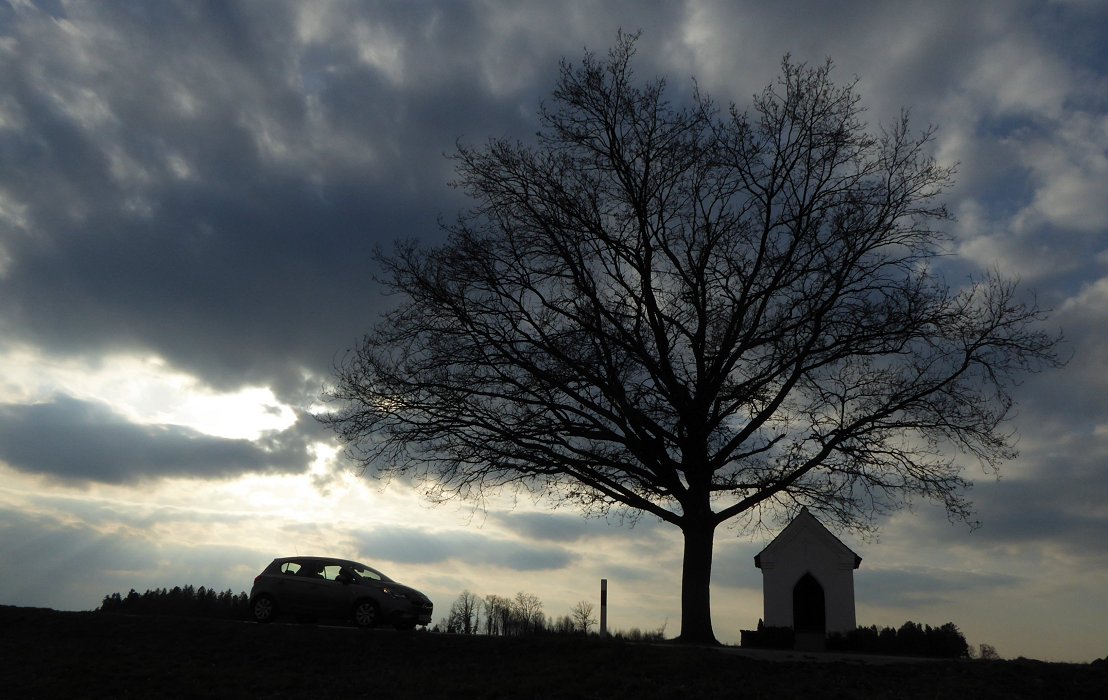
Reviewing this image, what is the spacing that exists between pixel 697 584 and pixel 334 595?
931 centimetres

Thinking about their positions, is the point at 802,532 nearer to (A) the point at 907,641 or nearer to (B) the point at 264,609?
(A) the point at 907,641

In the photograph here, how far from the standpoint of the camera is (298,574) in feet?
75.3

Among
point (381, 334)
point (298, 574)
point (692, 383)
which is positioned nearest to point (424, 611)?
point (298, 574)

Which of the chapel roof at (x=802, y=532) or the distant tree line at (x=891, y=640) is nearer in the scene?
the distant tree line at (x=891, y=640)

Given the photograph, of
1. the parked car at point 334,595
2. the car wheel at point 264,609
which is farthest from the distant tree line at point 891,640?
the car wheel at point 264,609

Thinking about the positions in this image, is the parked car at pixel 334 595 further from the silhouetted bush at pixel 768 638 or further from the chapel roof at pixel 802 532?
the chapel roof at pixel 802 532

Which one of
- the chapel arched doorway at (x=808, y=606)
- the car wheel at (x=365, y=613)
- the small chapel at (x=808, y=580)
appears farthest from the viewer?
the chapel arched doorway at (x=808, y=606)

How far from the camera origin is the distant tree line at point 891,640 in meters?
25.7

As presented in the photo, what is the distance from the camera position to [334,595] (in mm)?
22500

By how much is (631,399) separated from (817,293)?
5.13 m

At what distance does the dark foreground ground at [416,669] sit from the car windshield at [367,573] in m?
2.16

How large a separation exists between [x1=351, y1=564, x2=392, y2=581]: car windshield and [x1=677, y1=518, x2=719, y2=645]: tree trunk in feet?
25.8

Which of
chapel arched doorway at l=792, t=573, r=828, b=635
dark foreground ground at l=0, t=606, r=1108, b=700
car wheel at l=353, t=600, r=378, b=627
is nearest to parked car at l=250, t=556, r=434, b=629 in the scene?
car wheel at l=353, t=600, r=378, b=627

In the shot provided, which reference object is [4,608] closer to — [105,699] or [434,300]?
[105,699]
